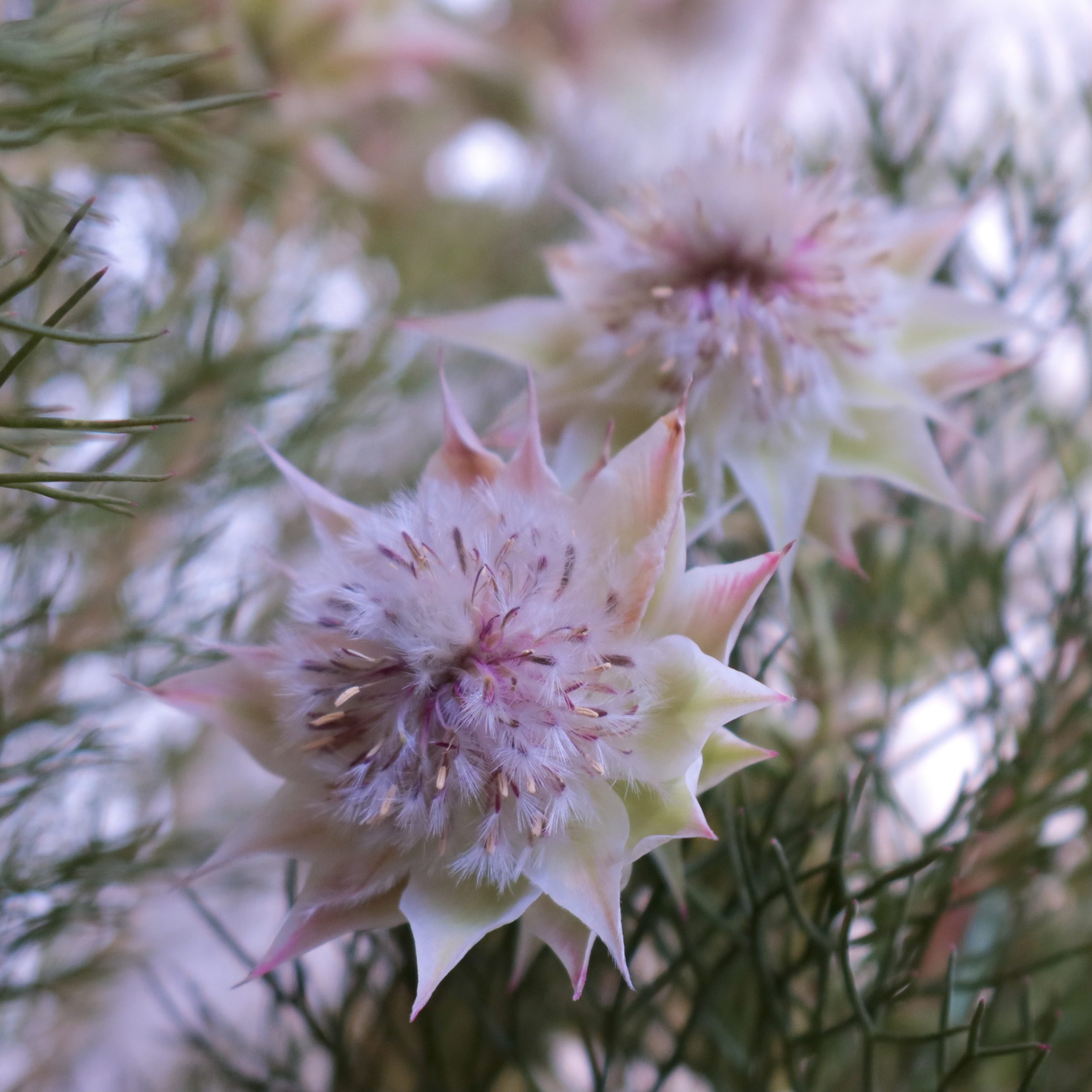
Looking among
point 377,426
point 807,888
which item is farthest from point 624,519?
point 377,426

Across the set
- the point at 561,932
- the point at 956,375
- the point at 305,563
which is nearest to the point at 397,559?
the point at 561,932

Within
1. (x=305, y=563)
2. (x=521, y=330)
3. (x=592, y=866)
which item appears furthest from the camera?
(x=305, y=563)

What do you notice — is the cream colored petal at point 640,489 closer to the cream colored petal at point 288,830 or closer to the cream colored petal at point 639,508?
the cream colored petal at point 639,508

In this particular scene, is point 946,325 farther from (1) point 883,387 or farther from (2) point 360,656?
(2) point 360,656

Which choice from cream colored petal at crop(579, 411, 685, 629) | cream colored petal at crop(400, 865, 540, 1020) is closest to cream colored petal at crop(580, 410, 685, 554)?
cream colored petal at crop(579, 411, 685, 629)

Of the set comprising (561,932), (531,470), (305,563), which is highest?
(305,563)

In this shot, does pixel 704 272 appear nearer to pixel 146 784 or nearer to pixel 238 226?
pixel 238 226

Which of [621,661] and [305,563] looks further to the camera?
[305,563]
